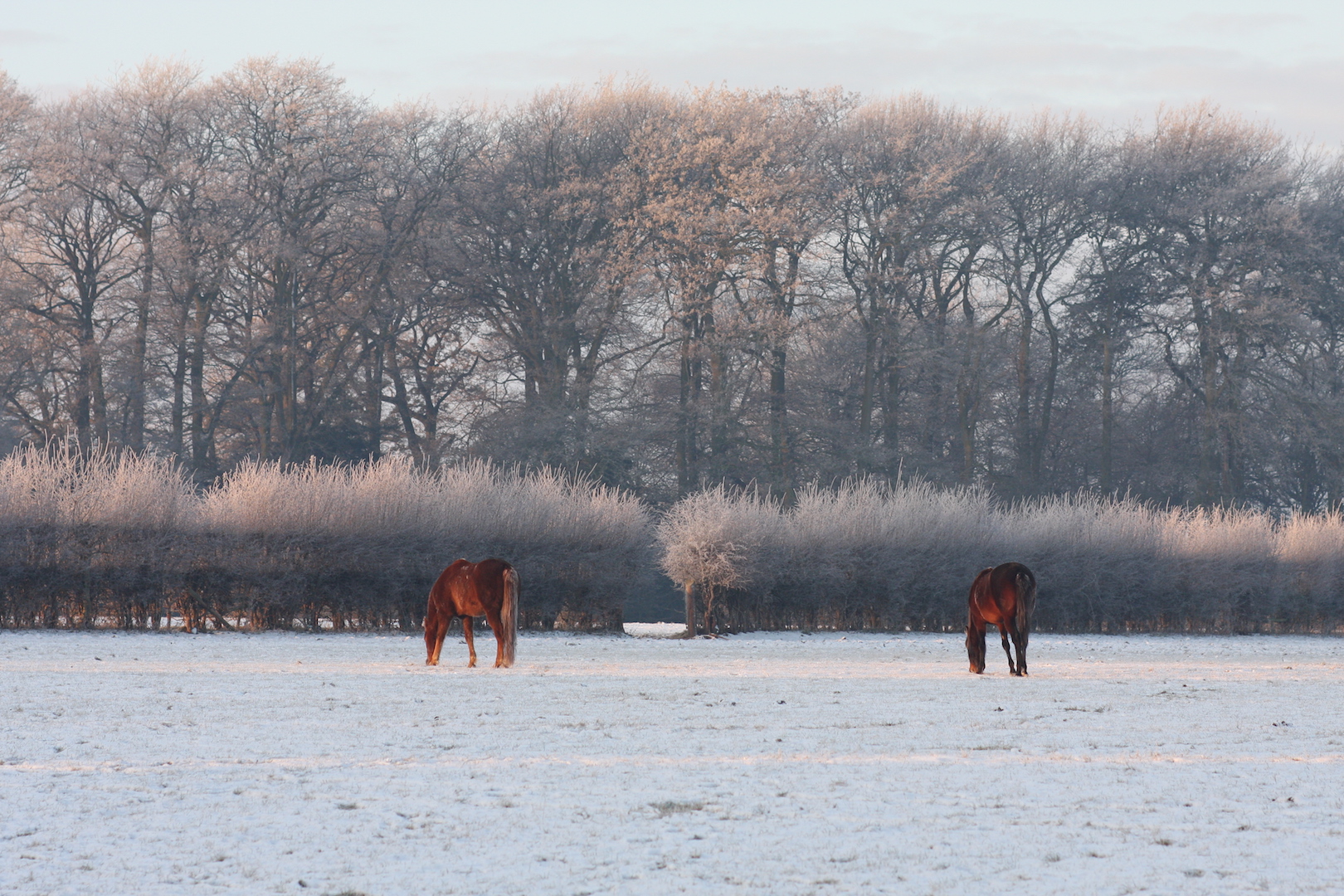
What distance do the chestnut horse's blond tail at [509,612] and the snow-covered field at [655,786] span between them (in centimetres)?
120

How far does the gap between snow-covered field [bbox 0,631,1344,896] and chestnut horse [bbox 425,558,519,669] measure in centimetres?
126

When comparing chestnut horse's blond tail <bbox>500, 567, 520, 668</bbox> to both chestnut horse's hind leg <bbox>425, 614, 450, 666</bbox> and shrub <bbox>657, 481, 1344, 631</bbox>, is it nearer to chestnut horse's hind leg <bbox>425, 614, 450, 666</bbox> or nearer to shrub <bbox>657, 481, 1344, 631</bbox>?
chestnut horse's hind leg <bbox>425, 614, 450, 666</bbox>

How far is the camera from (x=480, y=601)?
16.3 metres

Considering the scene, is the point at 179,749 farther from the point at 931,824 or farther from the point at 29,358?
the point at 29,358

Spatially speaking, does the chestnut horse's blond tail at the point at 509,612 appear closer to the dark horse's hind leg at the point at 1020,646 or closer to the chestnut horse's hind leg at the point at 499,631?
the chestnut horse's hind leg at the point at 499,631

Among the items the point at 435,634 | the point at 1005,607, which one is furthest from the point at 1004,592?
the point at 435,634

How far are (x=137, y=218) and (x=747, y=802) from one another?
3312cm

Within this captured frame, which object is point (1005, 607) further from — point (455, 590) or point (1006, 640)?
point (455, 590)

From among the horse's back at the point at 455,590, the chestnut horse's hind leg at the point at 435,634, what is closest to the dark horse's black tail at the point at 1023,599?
the horse's back at the point at 455,590

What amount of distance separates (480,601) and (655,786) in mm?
8865

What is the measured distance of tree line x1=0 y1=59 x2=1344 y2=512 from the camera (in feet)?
117

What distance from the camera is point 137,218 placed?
117 feet

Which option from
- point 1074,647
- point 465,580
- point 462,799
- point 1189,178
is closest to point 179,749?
point 462,799

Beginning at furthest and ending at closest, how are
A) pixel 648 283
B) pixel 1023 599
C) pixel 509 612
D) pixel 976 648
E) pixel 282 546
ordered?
pixel 648 283
pixel 282 546
pixel 976 648
pixel 509 612
pixel 1023 599
